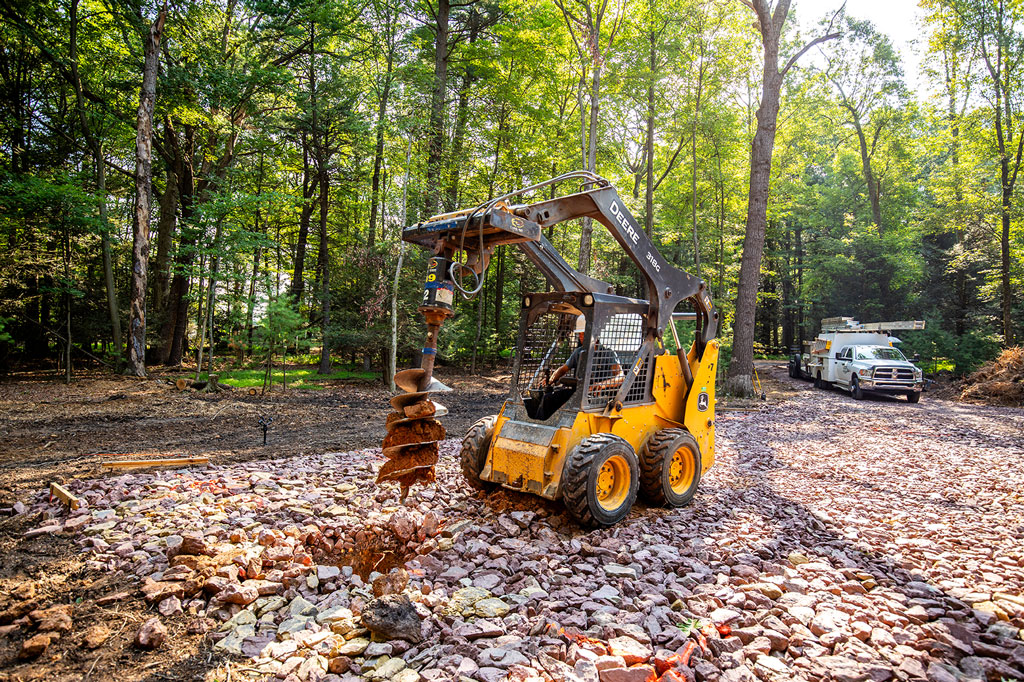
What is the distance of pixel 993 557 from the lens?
4348 mm

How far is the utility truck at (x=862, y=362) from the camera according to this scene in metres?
15.7

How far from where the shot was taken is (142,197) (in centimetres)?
1341

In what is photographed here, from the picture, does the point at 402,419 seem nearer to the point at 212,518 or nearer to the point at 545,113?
the point at 212,518

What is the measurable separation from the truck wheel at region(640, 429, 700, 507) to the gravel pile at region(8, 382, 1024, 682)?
0.20m

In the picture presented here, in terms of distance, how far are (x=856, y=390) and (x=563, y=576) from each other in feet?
53.8

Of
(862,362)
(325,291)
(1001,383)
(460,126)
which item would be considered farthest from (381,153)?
(1001,383)

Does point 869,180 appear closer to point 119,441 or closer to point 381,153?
point 381,153

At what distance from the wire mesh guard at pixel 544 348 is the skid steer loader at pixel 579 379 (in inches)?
0.5

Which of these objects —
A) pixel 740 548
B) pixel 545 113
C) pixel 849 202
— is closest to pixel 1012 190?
pixel 849 202

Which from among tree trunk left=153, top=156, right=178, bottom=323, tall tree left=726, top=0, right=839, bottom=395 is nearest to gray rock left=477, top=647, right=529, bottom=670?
tall tree left=726, top=0, right=839, bottom=395

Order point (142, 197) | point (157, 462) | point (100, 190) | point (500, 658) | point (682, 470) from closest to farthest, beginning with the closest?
1. point (500, 658)
2. point (682, 470)
3. point (157, 462)
4. point (142, 197)
5. point (100, 190)

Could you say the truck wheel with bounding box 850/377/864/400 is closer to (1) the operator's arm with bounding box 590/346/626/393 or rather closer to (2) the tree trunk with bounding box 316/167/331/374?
(1) the operator's arm with bounding box 590/346/626/393

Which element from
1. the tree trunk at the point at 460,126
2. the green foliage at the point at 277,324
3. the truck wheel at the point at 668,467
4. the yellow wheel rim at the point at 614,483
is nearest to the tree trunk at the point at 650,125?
the tree trunk at the point at 460,126

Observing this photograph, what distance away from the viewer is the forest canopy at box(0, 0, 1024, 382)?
14.4m
